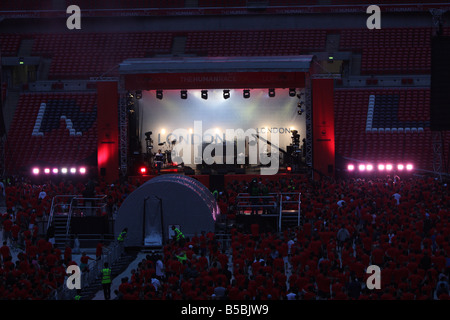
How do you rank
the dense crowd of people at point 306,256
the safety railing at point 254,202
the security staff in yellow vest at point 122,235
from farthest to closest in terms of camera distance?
1. the safety railing at point 254,202
2. the security staff in yellow vest at point 122,235
3. the dense crowd of people at point 306,256

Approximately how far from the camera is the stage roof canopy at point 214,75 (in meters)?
35.4

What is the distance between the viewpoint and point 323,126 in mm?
35750

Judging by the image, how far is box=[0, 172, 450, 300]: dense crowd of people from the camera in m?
16.8

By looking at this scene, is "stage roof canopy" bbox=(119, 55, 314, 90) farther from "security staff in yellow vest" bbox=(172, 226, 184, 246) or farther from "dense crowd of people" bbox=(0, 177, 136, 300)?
"security staff in yellow vest" bbox=(172, 226, 184, 246)

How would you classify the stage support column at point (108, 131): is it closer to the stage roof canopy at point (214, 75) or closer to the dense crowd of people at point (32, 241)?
the stage roof canopy at point (214, 75)

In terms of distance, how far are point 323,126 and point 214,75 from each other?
18.7ft

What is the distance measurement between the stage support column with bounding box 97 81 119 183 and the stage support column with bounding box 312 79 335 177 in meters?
9.44

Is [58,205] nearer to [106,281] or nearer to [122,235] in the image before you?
[122,235]

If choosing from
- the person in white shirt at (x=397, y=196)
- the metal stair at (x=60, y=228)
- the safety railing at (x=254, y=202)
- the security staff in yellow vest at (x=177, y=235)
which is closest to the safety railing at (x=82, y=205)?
the metal stair at (x=60, y=228)

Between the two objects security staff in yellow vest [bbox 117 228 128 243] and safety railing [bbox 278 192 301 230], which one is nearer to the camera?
security staff in yellow vest [bbox 117 228 128 243]

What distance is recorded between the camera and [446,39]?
28141 millimetres

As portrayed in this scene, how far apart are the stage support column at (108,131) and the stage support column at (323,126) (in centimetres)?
944

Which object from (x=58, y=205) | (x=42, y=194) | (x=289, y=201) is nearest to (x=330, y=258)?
(x=289, y=201)

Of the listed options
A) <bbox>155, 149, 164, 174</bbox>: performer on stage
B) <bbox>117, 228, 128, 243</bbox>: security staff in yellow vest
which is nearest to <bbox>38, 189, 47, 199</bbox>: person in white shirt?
<bbox>117, 228, 128, 243</bbox>: security staff in yellow vest
